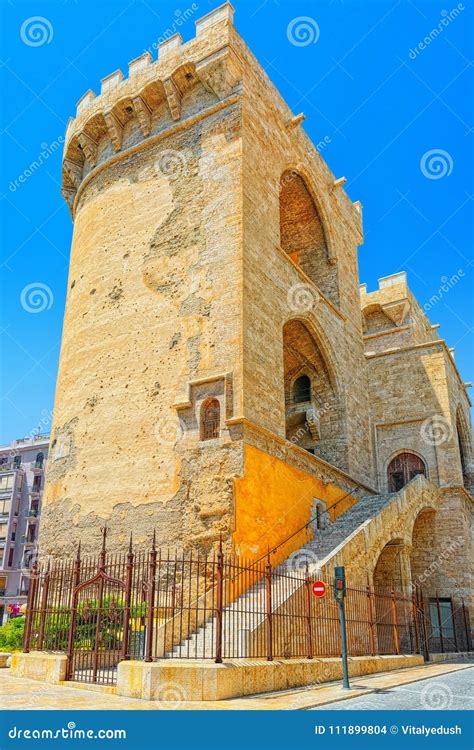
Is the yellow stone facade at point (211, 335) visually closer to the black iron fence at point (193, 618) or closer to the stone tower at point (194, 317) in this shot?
the stone tower at point (194, 317)

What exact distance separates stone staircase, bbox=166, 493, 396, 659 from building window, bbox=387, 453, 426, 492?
4.56 m

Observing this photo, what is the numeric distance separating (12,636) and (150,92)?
1368 cm

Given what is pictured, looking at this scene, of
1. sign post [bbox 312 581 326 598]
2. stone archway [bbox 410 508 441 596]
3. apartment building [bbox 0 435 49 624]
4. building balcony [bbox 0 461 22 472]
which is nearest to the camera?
sign post [bbox 312 581 326 598]

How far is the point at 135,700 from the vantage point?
22.6 feet

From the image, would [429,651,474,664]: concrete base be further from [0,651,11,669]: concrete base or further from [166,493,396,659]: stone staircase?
[0,651,11,669]: concrete base

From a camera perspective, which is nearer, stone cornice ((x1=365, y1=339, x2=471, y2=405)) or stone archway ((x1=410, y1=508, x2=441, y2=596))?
stone archway ((x1=410, y1=508, x2=441, y2=596))

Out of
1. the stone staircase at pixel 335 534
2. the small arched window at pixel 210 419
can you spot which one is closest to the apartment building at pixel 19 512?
the stone staircase at pixel 335 534

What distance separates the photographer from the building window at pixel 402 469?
2100 centimetres

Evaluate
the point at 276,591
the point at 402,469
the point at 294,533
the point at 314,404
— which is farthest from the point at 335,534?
the point at 402,469

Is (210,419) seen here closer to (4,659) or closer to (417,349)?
(4,659)

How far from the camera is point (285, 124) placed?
17.9m

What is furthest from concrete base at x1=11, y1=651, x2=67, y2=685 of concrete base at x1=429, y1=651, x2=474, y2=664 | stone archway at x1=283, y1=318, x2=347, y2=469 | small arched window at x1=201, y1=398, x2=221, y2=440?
stone archway at x1=283, y1=318, x2=347, y2=469

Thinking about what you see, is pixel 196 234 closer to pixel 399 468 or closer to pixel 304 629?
pixel 304 629

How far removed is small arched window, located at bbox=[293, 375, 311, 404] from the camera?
63.2ft
